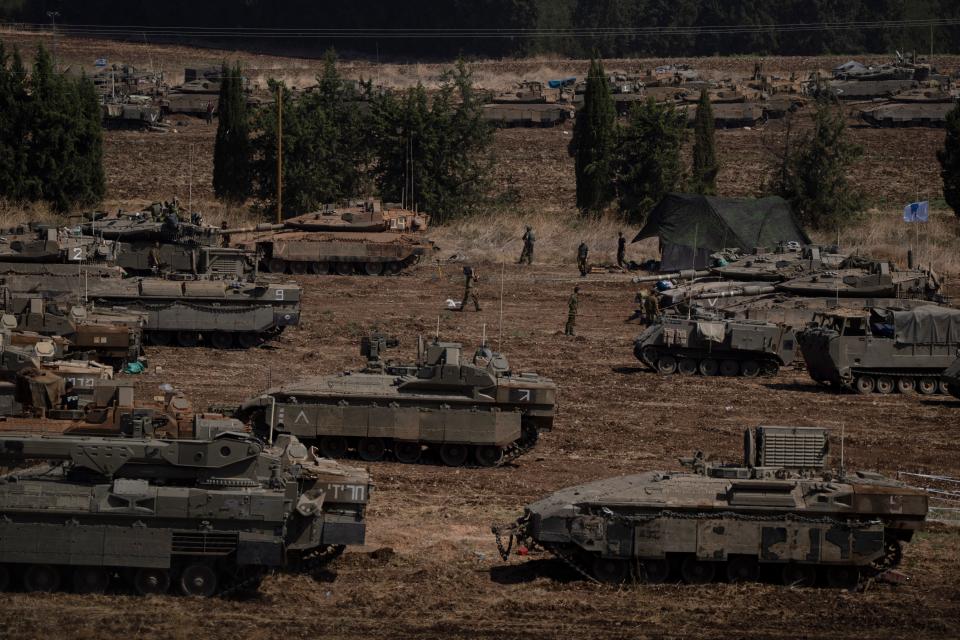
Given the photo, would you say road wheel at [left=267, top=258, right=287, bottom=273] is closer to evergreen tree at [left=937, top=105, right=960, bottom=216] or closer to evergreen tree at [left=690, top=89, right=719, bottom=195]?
evergreen tree at [left=690, top=89, right=719, bottom=195]

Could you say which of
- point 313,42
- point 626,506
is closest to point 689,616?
point 626,506

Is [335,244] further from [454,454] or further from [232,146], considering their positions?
[454,454]

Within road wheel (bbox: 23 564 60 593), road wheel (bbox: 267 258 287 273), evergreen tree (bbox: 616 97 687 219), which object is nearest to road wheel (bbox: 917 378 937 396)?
road wheel (bbox: 23 564 60 593)

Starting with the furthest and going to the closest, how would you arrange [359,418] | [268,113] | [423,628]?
1. [268,113]
2. [359,418]
3. [423,628]

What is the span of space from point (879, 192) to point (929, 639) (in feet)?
168

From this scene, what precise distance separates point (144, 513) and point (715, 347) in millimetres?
18241

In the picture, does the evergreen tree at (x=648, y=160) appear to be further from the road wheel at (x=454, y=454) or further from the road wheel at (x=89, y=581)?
the road wheel at (x=89, y=581)

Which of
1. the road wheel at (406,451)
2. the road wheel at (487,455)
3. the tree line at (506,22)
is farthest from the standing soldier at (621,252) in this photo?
the tree line at (506,22)

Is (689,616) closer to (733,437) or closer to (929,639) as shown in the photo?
(929,639)

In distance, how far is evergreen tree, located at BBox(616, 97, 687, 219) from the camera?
5494 cm

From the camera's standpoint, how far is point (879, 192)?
64.3 m

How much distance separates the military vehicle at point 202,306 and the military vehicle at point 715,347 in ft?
26.7

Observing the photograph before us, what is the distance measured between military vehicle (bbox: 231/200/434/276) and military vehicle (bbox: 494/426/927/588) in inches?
1202

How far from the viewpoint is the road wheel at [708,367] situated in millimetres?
32156
